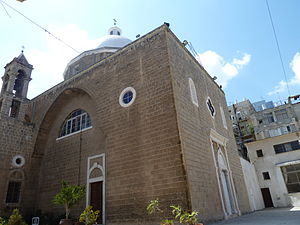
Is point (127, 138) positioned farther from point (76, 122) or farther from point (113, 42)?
point (113, 42)

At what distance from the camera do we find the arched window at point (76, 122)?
1254cm

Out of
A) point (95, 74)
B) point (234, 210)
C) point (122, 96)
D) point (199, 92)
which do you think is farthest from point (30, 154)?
point (234, 210)

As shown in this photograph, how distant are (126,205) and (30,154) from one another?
27.3ft

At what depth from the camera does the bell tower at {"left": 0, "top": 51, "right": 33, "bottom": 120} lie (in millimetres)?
14094

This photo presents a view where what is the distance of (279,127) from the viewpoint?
88.9 ft

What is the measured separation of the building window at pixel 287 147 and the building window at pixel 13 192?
20.7 m

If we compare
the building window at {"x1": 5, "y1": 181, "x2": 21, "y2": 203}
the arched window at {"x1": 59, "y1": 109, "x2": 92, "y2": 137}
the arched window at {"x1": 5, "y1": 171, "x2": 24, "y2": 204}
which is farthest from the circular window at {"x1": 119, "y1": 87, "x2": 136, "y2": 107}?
the building window at {"x1": 5, "y1": 181, "x2": 21, "y2": 203}

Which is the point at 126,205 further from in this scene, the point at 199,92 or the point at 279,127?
the point at 279,127

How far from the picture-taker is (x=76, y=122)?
1315 centimetres

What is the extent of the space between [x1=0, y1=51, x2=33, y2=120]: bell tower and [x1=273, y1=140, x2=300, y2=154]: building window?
2118 centimetres

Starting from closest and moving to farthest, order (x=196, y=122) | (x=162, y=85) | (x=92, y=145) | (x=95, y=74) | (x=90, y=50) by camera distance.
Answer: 1. (x=162, y=85)
2. (x=196, y=122)
3. (x=92, y=145)
4. (x=95, y=74)
5. (x=90, y=50)

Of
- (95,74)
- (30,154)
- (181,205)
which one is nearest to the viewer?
(181,205)

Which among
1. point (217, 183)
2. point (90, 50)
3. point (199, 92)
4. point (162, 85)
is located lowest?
point (217, 183)

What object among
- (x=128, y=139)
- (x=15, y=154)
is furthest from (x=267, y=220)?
(x=15, y=154)
